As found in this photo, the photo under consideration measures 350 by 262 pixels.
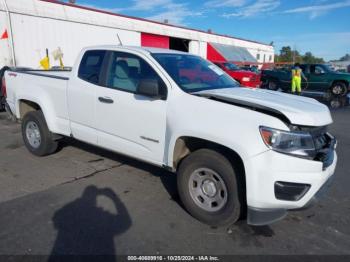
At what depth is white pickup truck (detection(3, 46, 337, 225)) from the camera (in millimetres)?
2832

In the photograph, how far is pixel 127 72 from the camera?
4176mm

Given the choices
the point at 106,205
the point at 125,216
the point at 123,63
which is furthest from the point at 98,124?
the point at 125,216

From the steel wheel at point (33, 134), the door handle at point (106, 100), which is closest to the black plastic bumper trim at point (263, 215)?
the door handle at point (106, 100)

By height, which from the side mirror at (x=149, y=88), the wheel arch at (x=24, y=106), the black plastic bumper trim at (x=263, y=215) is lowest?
the black plastic bumper trim at (x=263, y=215)

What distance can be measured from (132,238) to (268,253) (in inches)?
53.6

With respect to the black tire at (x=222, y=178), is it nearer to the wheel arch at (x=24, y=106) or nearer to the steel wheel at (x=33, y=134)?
the steel wheel at (x=33, y=134)

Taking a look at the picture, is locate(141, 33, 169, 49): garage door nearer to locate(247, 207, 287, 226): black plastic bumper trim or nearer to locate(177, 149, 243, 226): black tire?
locate(177, 149, 243, 226): black tire

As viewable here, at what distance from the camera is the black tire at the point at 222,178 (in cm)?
308

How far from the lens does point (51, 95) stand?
503cm

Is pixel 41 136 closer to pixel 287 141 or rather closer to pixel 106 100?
pixel 106 100

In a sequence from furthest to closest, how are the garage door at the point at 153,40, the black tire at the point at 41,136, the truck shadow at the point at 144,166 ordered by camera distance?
the garage door at the point at 153,40
the black tire at the point at 41,136
the truck shadow at the point at 144,166

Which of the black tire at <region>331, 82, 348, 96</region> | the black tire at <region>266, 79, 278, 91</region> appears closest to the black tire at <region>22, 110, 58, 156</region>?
the black tire at <region>331, 82, 348, 96</region>

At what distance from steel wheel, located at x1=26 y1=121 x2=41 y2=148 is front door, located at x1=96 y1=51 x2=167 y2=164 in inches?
67.0

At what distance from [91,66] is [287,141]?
313cm
